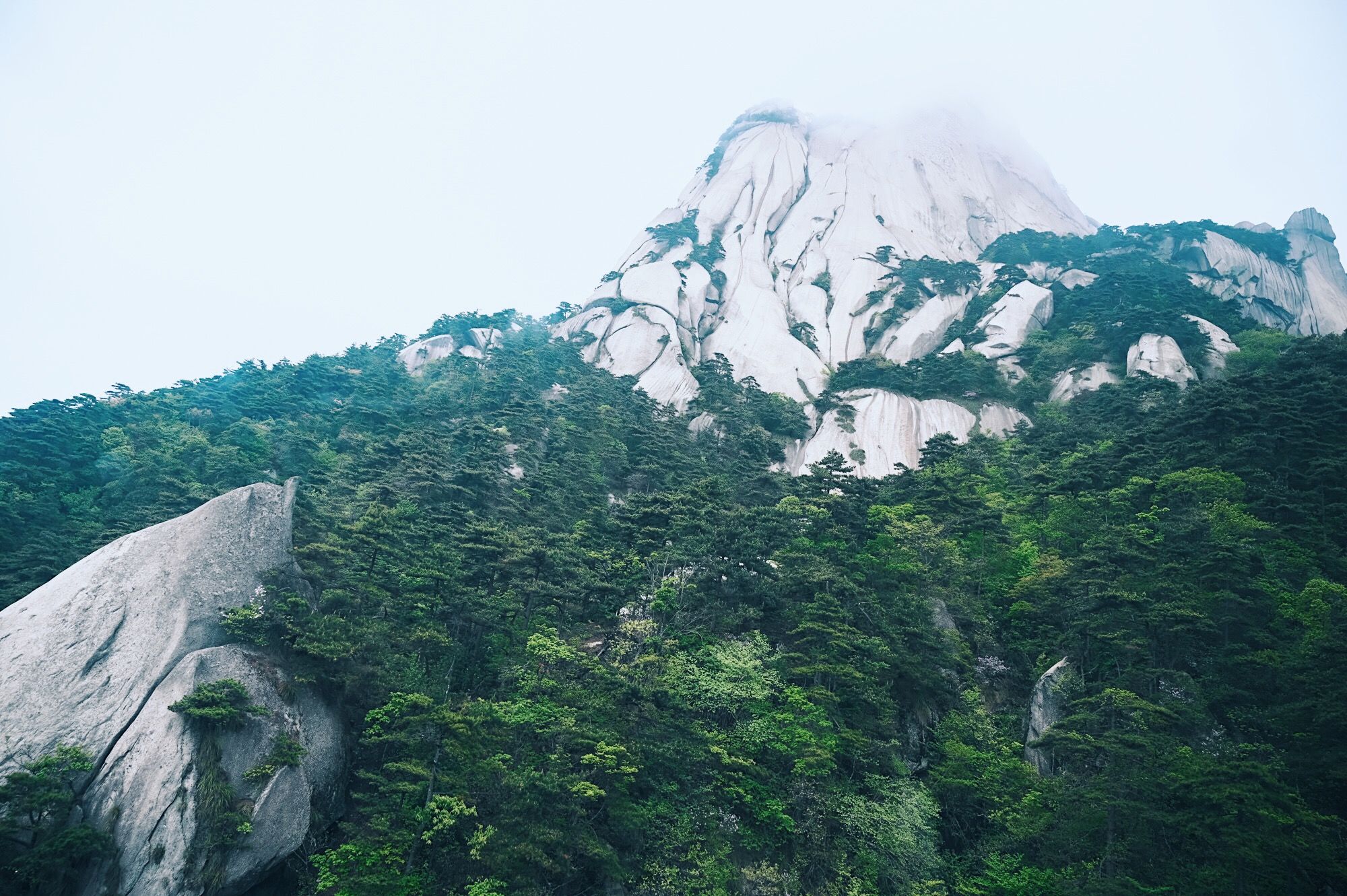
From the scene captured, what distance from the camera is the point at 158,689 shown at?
53.9 feet

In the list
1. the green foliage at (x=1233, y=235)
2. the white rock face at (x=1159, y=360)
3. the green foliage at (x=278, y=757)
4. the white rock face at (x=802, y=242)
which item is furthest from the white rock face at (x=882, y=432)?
the green foliage at (x=1233, y=235)

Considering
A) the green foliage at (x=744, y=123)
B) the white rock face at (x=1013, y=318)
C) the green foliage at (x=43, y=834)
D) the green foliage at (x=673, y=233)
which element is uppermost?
the green foliage at (x=744, y=123)

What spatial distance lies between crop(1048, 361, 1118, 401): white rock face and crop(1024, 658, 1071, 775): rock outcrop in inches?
1249

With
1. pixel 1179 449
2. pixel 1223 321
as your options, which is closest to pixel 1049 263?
pixel 1223 321

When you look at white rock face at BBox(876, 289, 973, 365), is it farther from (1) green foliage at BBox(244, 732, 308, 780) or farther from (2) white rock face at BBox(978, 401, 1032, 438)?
(1) green foliage at BBox(244, 732, 308, 780)

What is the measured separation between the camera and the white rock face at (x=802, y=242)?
55.6 metres

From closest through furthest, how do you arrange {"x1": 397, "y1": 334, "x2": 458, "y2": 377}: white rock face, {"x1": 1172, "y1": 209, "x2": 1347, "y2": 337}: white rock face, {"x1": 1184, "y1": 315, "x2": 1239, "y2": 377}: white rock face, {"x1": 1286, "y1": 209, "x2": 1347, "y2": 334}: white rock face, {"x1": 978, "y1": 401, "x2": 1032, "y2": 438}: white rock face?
{"x1": 1184, "y1": 315, "x2": 1239, "y2": 377}: white rock face → {"x1": 978, "y1": 401, "x2": 1032, "y2": 438}: white rock face → {"x1": 397, "y1": 334, "x2": 458, "y2": 377}: white rock face → {"x1": 1172, "y1": 209, "x2": 1347, "y2": 337}: white rock face → {"x1": 1286, "y1": 209, "x2": 1347, "y2": 334}: white rock face

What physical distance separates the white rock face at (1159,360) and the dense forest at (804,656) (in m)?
11.3

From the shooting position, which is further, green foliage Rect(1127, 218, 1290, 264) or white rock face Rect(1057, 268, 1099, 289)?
green foliage Rect(1127, 218, 1290, 264)

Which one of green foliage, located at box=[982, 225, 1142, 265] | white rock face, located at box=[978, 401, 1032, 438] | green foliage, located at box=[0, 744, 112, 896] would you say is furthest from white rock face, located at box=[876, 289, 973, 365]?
green foliage, located at box=[0, 744, 112, 896]

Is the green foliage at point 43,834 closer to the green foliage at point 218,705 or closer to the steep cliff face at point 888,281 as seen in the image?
the green foliage at point 218,705

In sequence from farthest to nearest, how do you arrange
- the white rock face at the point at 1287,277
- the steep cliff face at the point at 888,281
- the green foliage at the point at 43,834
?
the white rock face at the point at 1287,277, the steep cliff face at the point at 888,281, the green foliage at the point at 43,834

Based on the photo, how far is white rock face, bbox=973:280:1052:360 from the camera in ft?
162

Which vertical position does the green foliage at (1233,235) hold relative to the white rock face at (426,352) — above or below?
above
